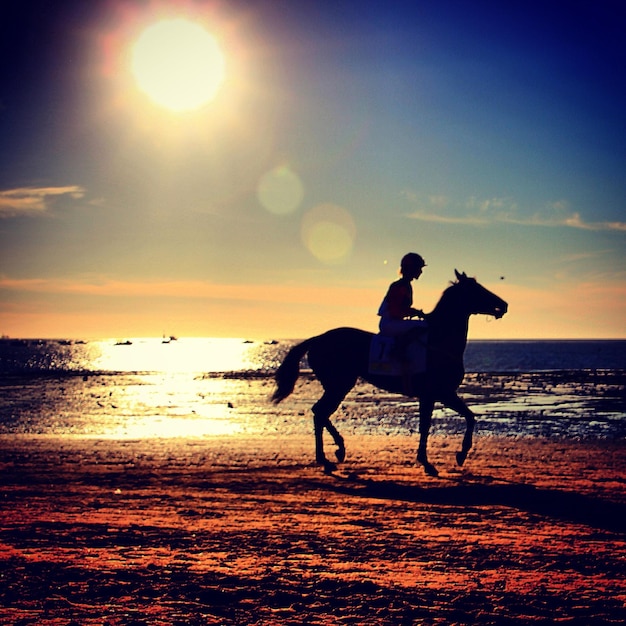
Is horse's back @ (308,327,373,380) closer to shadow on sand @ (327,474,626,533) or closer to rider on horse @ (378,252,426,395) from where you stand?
rider on horse @ (378,252,426,395)

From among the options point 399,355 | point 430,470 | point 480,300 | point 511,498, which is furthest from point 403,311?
point 511,498

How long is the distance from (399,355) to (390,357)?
16cm

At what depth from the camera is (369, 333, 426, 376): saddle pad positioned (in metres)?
11.5

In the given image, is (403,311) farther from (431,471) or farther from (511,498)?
(511,498)

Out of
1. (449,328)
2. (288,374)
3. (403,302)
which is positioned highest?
(403,302)

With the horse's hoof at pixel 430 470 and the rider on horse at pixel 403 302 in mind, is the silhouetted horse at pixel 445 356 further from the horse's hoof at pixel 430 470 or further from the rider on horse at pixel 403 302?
the rider on horse at pixel 403 302

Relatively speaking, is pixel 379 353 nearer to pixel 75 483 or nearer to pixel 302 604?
pixel 75 483

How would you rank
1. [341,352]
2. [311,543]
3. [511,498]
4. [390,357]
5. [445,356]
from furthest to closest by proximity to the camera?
[341,352] → [390,357] → [445,356] → [511,498] → [311,543]

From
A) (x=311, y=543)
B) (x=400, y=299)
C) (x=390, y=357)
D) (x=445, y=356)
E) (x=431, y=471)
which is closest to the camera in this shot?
(x=311, y=543)

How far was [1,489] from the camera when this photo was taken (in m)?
10.1

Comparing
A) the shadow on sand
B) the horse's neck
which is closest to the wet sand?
the shadow on sand

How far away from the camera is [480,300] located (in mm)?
11609

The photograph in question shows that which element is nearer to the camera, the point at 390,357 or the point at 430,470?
the point at 430,470

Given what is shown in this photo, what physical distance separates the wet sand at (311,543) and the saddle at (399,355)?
1753 millimetres
